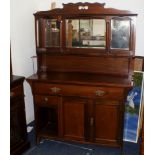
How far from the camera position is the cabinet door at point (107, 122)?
7.32ft

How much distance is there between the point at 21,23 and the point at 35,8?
0.33 m

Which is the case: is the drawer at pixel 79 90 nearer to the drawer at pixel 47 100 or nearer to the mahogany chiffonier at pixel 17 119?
the drawer at pixel 47 100

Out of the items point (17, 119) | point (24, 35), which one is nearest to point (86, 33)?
point (24, 35)

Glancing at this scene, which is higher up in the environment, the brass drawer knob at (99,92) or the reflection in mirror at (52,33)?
the reflection in mirror at (52,33)

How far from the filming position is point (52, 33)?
258cm

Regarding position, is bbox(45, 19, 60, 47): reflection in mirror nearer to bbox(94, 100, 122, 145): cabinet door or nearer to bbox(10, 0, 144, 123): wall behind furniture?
bbox(10, 0, 144, 123): wall behind furniture

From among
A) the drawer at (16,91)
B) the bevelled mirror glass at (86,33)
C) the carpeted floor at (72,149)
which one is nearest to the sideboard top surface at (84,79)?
the drawer at (16,91)

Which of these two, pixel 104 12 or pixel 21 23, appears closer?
pixel 104 12

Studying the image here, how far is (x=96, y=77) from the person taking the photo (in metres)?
2.39

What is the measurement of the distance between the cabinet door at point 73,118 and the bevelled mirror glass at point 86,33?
2.04 ft

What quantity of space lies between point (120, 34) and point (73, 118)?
0.97m
